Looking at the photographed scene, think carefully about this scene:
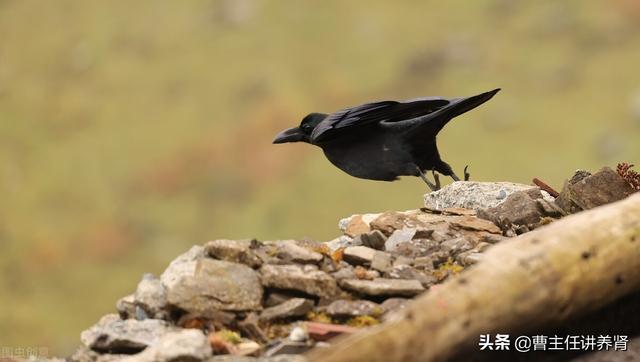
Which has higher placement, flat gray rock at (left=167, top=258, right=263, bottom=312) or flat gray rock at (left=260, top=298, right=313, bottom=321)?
flat gray rock at (left=167, top=258, right=263, bottom=312)

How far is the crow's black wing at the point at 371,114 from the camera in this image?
888 centimetres

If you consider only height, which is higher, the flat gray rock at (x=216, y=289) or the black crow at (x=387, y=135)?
the black crow at (x=387, y=135)

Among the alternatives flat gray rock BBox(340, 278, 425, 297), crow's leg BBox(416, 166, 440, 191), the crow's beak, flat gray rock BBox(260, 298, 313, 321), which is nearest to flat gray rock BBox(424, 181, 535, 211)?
crow's leg BBox(416, 166, 440, 191)

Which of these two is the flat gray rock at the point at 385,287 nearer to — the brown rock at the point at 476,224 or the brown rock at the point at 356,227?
A: the brown rock at the point at 476,224

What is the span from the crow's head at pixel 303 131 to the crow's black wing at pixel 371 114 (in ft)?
0.88

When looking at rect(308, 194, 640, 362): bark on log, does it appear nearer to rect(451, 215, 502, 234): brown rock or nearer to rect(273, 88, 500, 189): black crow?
rect(451, 215, 502, 234): brown rock

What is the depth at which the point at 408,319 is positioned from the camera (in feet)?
16.3

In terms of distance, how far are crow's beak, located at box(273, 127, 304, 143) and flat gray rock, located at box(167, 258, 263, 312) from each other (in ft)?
10.7

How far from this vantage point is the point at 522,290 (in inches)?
211

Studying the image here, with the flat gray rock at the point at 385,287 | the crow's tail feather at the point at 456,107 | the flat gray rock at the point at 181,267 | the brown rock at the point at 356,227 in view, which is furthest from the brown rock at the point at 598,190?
the flat gray rock at the point at 181,267

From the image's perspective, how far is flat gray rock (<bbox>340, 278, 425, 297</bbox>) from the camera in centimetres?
631

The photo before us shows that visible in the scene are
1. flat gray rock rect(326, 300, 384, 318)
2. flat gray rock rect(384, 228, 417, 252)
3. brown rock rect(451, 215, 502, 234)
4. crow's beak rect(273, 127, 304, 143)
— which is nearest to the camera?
flat gray rock rect(326, 300, 384, 318)

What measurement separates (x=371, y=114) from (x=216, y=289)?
326cm

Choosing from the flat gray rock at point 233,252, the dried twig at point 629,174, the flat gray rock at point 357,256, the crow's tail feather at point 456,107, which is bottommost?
the flat gray rock at point 357,256
